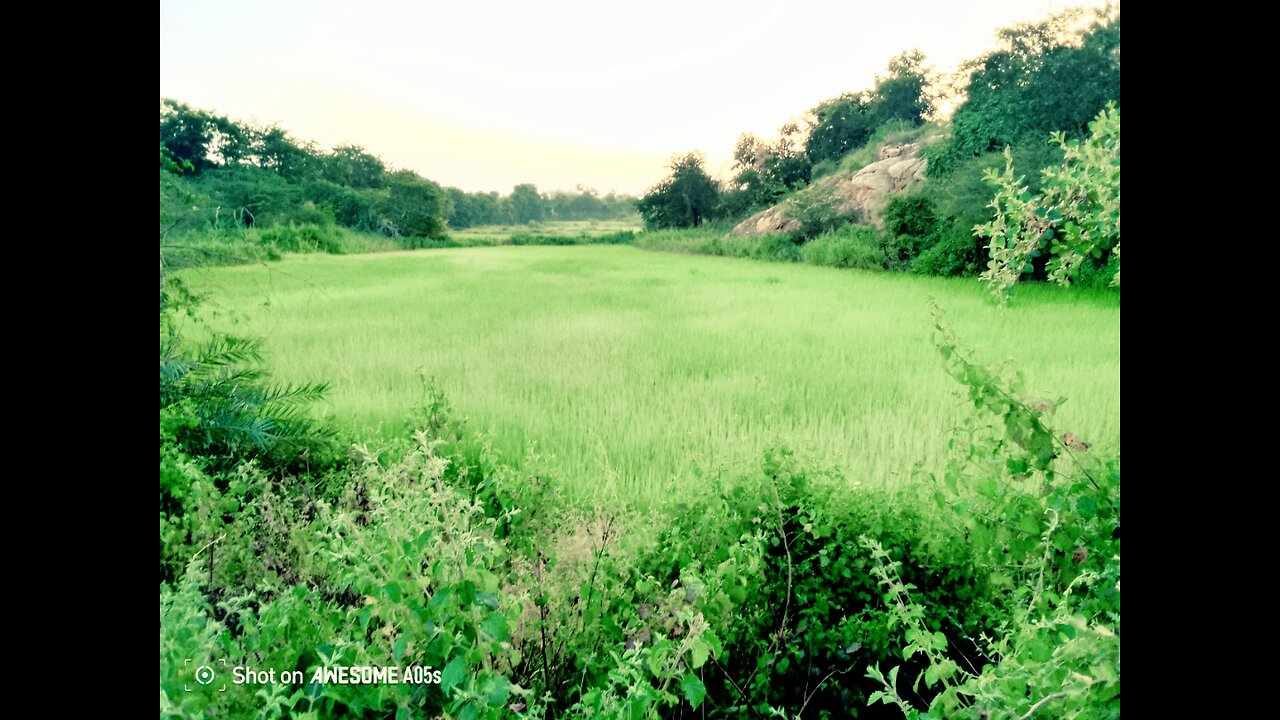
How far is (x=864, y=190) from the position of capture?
2225mm

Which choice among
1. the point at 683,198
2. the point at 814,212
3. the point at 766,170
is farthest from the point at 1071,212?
the point at 683,198

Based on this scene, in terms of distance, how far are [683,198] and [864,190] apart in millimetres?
594

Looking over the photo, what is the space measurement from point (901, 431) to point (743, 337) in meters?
0.61

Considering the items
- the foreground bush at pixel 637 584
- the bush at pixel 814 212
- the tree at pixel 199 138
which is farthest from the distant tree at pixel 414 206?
the bush at pixel 814 212

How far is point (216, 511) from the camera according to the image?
170 centimetres

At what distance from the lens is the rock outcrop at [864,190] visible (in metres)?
2.14

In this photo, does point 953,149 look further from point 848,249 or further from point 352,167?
point 352,167

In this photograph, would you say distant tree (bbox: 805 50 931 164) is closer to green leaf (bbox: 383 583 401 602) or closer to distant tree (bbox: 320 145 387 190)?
distant tree (bbox: 320 145 387 190)

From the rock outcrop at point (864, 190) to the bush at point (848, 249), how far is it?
0.04 metres

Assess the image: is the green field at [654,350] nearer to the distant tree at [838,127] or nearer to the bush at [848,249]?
the bush at [848,249]

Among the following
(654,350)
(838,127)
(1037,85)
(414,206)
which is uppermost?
(1037,85)
